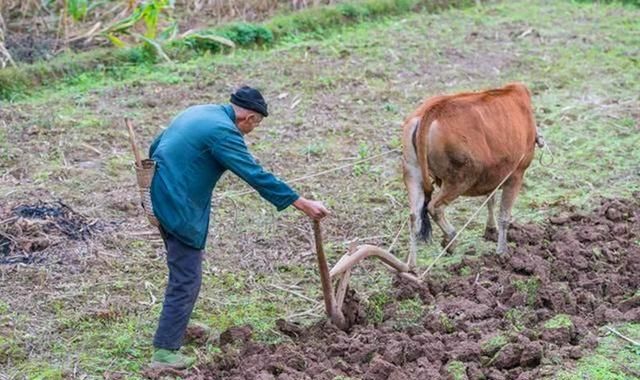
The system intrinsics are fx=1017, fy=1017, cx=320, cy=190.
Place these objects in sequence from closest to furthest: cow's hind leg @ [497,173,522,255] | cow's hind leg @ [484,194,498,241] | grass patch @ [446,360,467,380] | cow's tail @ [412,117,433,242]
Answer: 1. grass patch @ [446,360,467,380]
2. cow's tail @ [412,117,433,242]
3. cow's hind leg @ [497,173,522,255]
4. cow's hind leg @ [484,194,498,241]

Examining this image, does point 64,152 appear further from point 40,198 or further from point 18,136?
point 40,198

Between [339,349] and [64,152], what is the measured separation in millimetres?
4678

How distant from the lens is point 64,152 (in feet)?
32.5

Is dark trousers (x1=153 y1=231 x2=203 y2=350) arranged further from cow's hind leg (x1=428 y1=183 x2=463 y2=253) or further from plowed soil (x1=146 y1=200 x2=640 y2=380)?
cow's hind leg (x1=428 y1=183 x2=463 y2=253)

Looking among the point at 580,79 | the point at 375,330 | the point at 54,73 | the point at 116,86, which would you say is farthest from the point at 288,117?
the point at 375,330

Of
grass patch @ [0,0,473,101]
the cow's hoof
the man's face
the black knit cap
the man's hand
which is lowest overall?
grass patch @ [0,0,473,101]

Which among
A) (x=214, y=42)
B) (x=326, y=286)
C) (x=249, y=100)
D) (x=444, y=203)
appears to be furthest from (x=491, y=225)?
(x=214, y=42)

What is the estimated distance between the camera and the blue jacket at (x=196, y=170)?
19.4ft

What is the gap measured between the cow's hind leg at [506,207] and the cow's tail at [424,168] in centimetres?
60

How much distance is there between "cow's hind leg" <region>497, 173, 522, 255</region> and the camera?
8039 mm

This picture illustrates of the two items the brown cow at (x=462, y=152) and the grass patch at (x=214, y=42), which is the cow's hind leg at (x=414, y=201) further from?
the grass patch at (x=214, y=42)

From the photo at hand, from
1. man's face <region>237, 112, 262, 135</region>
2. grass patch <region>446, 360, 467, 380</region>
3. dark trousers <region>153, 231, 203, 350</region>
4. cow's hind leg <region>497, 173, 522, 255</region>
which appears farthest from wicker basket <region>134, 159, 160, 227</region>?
cow's hind leg <region>497, 173, 522, 255</region>

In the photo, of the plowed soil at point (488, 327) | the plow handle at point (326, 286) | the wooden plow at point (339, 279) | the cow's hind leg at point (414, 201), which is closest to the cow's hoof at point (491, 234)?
the plowed soil at point (488, 327)

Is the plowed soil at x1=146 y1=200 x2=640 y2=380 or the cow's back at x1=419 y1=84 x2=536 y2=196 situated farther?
the cow's back at x1=419 y1=84 x2=536 y2=196
